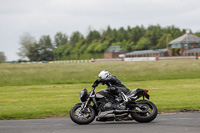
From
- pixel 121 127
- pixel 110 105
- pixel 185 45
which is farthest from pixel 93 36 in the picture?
pixel 121 127

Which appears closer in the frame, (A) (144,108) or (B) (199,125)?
(B) (199,125)

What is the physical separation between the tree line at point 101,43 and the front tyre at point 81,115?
8611cm

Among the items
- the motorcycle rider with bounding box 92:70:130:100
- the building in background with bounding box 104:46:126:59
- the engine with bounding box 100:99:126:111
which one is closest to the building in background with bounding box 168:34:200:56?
the building in background with bounding box 104:46:126:59

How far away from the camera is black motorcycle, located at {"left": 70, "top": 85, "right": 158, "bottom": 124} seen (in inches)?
367

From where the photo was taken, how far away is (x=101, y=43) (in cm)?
17488

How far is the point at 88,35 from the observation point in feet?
630

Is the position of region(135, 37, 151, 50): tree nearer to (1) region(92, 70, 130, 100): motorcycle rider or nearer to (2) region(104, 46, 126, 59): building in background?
(2) region(104, 46, 126, 59): building in background

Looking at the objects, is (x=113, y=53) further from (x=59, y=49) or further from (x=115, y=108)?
(x=115, y=108)

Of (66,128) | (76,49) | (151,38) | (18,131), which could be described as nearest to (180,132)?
(66,128)

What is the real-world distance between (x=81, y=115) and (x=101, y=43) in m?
166

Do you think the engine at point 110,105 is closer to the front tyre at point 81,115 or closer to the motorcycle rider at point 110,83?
the motorcycle rider at point 110,83

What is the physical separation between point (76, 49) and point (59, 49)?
10953 millimetres

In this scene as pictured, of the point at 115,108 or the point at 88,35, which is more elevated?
the point at 88,35

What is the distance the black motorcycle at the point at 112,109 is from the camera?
932 centimetres
